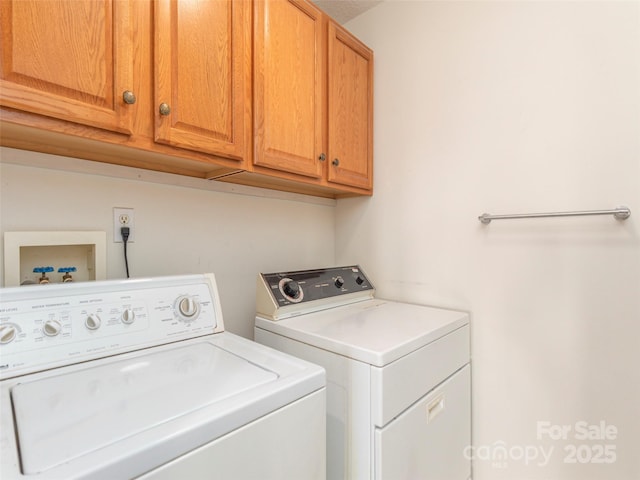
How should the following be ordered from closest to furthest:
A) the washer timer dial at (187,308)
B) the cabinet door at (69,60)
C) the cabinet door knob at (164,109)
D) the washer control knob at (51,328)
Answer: the cabinet door at (69,60) < the washer control knob at (51,328) < the cabinet door knob at (164,109) < the washer timer dial at (187,308)

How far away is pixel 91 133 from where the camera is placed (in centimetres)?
84

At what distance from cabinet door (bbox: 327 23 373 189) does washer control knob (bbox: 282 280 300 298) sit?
519 millimetres

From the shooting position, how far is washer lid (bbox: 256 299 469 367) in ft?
3.23

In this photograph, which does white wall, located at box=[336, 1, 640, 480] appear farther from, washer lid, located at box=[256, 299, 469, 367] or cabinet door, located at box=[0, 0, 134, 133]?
cabinet door, located at box=[0, 0, 134, 133]

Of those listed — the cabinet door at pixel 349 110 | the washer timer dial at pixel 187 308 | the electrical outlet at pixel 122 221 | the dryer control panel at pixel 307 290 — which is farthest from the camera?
the cabinet door at pixel 349 110

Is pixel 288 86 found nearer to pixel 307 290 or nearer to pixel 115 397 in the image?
pixel 307 290

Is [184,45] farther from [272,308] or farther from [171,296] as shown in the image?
[272,308]

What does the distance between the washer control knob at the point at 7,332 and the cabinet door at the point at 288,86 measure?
0.83 m

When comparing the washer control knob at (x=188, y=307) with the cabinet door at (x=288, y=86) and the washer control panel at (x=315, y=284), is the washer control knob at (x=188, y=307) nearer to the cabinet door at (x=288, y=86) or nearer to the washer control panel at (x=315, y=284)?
the washer control panel at (x=315, y=284)

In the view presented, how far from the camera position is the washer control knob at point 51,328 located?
0.82 metres

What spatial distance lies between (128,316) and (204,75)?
0.79m

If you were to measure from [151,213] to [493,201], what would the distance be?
4.71 feet

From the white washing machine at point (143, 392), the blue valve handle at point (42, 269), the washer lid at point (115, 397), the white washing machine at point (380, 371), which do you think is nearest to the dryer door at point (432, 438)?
the white washing machine at point (380, 371)

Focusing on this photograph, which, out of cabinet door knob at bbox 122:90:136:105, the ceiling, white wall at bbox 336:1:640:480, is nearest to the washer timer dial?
cabinet door knob at bbox 122:90:136:105
